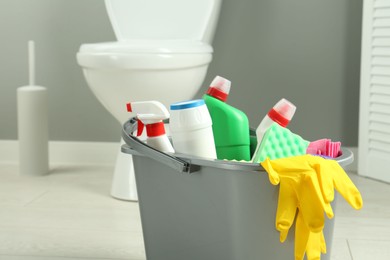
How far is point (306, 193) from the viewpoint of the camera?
0.95 m

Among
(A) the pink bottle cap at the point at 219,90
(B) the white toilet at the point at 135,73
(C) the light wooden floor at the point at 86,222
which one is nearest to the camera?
(A) the pink bottle cap at the point at 219,90

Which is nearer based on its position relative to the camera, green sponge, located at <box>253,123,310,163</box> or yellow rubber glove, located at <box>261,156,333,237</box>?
yellow rubber glove, located at <box>261,156,333,237</box>

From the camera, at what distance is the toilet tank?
2139 millimetres

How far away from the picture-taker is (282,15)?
226 centimetres

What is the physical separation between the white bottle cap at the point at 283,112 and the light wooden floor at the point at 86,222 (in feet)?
1.26

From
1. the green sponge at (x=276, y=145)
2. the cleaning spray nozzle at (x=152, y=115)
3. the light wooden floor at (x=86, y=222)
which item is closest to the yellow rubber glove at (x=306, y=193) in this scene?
the green sponge at (x=276, y=145)

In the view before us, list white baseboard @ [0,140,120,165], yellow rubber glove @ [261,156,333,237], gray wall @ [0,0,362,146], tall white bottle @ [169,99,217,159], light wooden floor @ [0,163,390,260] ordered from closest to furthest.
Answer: yellow rubber glove @ [261,156,333,237] < tall white bottle @ [169,99,217,159] < light wooden floor @ [0,163,390,260] < gray wall @ [0,0,362,146] < white baseboard @ [0,140,120,165]

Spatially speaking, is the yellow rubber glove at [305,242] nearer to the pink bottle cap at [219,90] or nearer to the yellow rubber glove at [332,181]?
the yellow rubber glove at [332,181]

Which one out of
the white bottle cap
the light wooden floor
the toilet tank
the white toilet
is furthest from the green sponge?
the toilet tank

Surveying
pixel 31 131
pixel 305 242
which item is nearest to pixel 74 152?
pixel 31 131

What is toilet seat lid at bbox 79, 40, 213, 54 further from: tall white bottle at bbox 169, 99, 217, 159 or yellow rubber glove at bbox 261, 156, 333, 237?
yellow rubber glove at bbox 261, 156, 333, 237

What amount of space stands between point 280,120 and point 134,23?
1.11m

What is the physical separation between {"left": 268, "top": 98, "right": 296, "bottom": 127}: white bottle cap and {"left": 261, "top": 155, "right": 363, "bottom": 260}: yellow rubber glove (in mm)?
173

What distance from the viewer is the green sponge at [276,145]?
109cm
